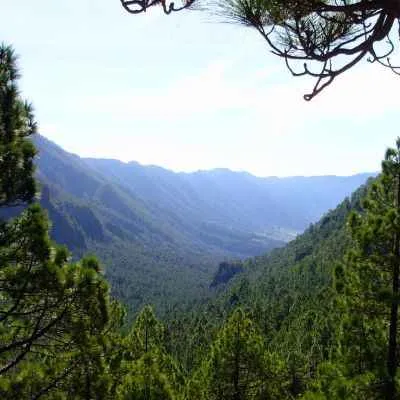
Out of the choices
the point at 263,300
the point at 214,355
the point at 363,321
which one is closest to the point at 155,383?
the point at 214,355

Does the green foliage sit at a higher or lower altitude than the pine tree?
higher

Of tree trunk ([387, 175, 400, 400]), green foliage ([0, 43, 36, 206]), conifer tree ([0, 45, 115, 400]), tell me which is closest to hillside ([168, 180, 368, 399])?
tree trunk ([387, 175, 400, 400])

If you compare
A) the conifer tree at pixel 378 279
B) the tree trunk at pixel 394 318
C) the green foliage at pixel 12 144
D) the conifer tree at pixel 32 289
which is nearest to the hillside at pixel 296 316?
the conifer tree at pixel 378 279

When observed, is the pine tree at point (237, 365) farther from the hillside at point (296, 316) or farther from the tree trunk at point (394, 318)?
the tree trunk at point (394, 318)

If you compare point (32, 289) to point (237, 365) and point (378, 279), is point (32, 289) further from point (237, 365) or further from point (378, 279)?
point (237, 365)

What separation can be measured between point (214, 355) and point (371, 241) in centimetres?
1137

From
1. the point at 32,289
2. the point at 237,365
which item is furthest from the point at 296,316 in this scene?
the point at 32,289

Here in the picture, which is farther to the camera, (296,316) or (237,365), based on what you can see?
(296,316)

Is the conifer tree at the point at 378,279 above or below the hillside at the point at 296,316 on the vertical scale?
above

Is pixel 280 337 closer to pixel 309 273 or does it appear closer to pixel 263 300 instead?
pixel 263 300

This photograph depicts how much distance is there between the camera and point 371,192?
15.0 meters

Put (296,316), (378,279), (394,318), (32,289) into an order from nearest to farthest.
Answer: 1. (32,289)
2. (394,318)
3. (378,279)
4. (296,316)

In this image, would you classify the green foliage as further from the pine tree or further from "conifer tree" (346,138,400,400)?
the pine tree

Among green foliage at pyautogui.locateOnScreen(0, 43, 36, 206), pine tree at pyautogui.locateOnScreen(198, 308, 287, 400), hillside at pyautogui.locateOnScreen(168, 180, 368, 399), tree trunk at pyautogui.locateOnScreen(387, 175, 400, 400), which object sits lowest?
hillside at pyautogui.locateOnScreen(168, 180, 368, 399)
